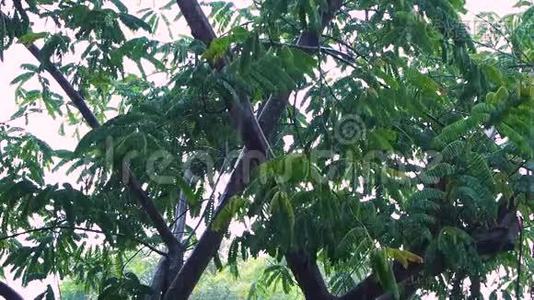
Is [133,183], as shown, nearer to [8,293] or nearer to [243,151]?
[243,151]

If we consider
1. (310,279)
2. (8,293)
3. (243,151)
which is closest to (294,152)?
(243,151)

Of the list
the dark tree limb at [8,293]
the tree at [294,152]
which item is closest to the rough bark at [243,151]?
the tree at [294,152]

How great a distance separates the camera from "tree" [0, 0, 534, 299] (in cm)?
319

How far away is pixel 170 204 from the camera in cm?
445

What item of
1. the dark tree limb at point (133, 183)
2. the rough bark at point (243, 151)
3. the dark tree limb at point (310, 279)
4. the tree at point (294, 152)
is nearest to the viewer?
the tree at point (294, 152)

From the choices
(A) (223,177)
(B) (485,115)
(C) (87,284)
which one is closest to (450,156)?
(B) (485,115)

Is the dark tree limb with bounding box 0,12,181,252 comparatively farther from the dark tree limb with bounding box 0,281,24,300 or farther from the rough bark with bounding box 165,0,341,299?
the dark tree limb with bounding box 0,281,24,300

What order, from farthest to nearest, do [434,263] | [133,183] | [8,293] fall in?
[8,293] < [133,183] < [434,263]

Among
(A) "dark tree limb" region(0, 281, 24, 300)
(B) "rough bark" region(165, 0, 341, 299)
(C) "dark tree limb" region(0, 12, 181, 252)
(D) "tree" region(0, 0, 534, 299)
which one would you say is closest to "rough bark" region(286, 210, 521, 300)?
(D) "tree" region(0, 0, 534, 299)

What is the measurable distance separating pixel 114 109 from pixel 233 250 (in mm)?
2109

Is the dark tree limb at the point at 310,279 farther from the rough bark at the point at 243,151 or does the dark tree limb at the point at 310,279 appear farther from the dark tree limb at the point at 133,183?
the dark tree limb at the point at 133,183

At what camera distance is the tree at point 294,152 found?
3186mm

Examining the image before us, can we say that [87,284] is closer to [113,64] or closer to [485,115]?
[113,64]

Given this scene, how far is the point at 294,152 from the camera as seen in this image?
312 cm
